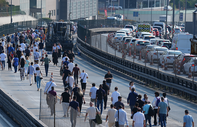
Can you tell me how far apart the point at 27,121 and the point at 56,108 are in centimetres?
336

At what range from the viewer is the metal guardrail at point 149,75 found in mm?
24641

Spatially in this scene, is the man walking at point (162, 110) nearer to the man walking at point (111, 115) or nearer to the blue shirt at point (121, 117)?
the man walking at point (111, 115)

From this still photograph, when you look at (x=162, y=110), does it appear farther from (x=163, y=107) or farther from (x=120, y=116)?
(x=120, y=116)

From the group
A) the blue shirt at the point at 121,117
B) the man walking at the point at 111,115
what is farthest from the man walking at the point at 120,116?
the man walking at the point at 111,115

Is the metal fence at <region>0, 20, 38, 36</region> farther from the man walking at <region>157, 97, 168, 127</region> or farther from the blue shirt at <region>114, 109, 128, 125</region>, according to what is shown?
the blue shirt at <region>114, 109, 128, 125</region>

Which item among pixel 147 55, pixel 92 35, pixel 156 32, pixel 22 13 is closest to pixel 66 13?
pixel 22 13

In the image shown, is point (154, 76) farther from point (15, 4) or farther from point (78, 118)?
point (15, 4)

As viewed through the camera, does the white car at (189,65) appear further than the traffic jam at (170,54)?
No

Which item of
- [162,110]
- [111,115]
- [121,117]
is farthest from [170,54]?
[121,117]

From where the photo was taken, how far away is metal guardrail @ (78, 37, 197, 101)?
80.8ft

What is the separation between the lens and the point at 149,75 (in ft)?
95.2

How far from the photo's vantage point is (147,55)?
1265 inches

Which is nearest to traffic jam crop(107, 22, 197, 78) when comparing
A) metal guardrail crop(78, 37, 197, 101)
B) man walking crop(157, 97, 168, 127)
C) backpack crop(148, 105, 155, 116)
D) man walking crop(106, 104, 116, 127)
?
metal guardrail crop(78, 37, 197, 101)

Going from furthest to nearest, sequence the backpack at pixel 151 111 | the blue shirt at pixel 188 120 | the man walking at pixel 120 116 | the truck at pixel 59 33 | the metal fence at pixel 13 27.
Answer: the metal fence at pixel 13 27 → the truck at pixel 59 33 → the backpack at pixel 151 111 → the blue shirt at pixel 188 120 → the man walking at pixel 120 116
